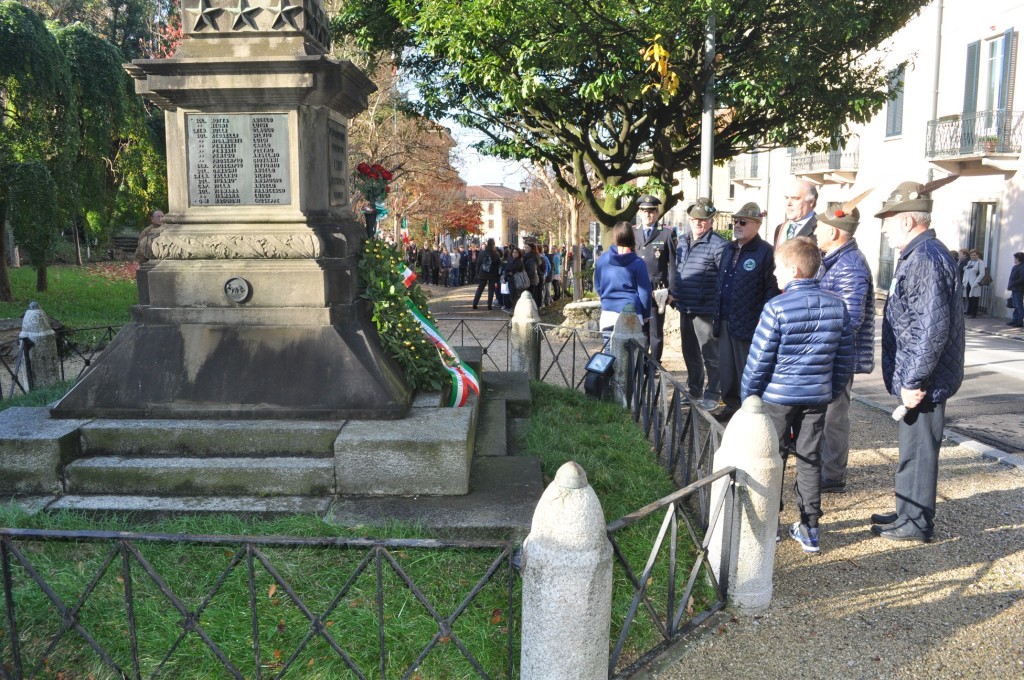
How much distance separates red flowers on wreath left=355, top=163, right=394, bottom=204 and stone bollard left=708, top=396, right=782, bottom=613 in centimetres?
413

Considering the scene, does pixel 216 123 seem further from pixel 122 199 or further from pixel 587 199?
pixel 122 199

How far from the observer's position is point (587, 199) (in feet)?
57.6

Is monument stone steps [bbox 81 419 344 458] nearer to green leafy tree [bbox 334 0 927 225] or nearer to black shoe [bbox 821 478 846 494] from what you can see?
black shoe [bbox 821 478 846 494]

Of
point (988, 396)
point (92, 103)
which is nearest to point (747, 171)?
point (92, 103)

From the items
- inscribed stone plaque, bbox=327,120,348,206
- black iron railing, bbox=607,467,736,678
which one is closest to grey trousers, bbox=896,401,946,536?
black iron railing, bbox=607,467,736,678

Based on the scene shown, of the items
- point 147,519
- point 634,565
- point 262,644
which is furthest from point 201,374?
point 634,565

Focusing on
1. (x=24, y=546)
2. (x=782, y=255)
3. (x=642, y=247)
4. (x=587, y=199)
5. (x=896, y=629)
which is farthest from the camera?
(x=587, y=199)

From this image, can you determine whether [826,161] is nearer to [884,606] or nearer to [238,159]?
[238,159]

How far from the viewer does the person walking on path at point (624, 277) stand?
8.15 metres

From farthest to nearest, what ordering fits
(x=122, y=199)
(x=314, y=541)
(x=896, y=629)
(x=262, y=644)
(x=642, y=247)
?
(x=122, y=199)
(x=642, y=247)
(x=896, y=629)
(x=262, y=644)
(x=314, y=541)

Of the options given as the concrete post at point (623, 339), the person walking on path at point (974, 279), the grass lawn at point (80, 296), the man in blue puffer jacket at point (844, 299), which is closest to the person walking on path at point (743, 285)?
the man in blue puffer jacket at point (844, 299)

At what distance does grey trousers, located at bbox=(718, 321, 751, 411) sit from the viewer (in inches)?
275

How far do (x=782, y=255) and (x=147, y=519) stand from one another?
399 cm

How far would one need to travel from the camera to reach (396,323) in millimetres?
6055
